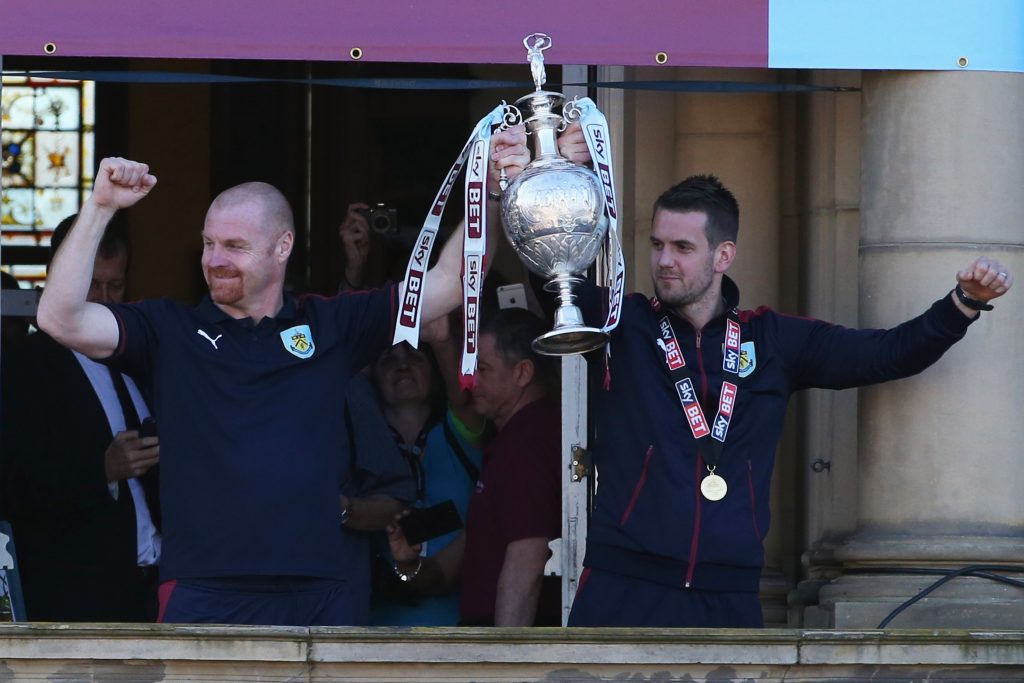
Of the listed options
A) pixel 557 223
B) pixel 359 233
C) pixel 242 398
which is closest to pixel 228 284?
pixel 242 398

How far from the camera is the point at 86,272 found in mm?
5758

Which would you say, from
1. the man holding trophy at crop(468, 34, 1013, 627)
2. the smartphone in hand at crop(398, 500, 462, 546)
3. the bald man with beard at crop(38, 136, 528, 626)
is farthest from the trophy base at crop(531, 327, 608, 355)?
the smartphone in hand at crop(398, 500, 462, 546)

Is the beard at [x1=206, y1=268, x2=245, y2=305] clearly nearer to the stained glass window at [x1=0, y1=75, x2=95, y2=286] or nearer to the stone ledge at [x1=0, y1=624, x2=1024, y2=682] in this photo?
the stone ledge at [x1=0, y1=624, x2=1024, y2=682]

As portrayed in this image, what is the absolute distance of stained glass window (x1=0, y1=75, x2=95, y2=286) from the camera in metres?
12.0

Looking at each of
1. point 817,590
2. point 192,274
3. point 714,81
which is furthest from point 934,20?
point 192,274

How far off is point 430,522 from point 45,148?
246 inches

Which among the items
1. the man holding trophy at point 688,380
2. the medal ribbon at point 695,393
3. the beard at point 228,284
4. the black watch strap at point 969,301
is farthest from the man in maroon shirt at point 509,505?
the black watch strap at point 969,301

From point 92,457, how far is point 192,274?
5.46 metres

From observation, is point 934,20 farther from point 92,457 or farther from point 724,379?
point 92,457

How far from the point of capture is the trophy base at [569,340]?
5.39 m

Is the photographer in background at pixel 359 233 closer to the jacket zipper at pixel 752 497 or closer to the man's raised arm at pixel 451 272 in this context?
the man's raised arm at pixel 451 272

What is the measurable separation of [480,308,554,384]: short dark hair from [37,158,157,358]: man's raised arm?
142 cm

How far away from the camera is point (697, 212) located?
244 inches

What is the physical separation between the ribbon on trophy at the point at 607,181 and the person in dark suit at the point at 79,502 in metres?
1.57
